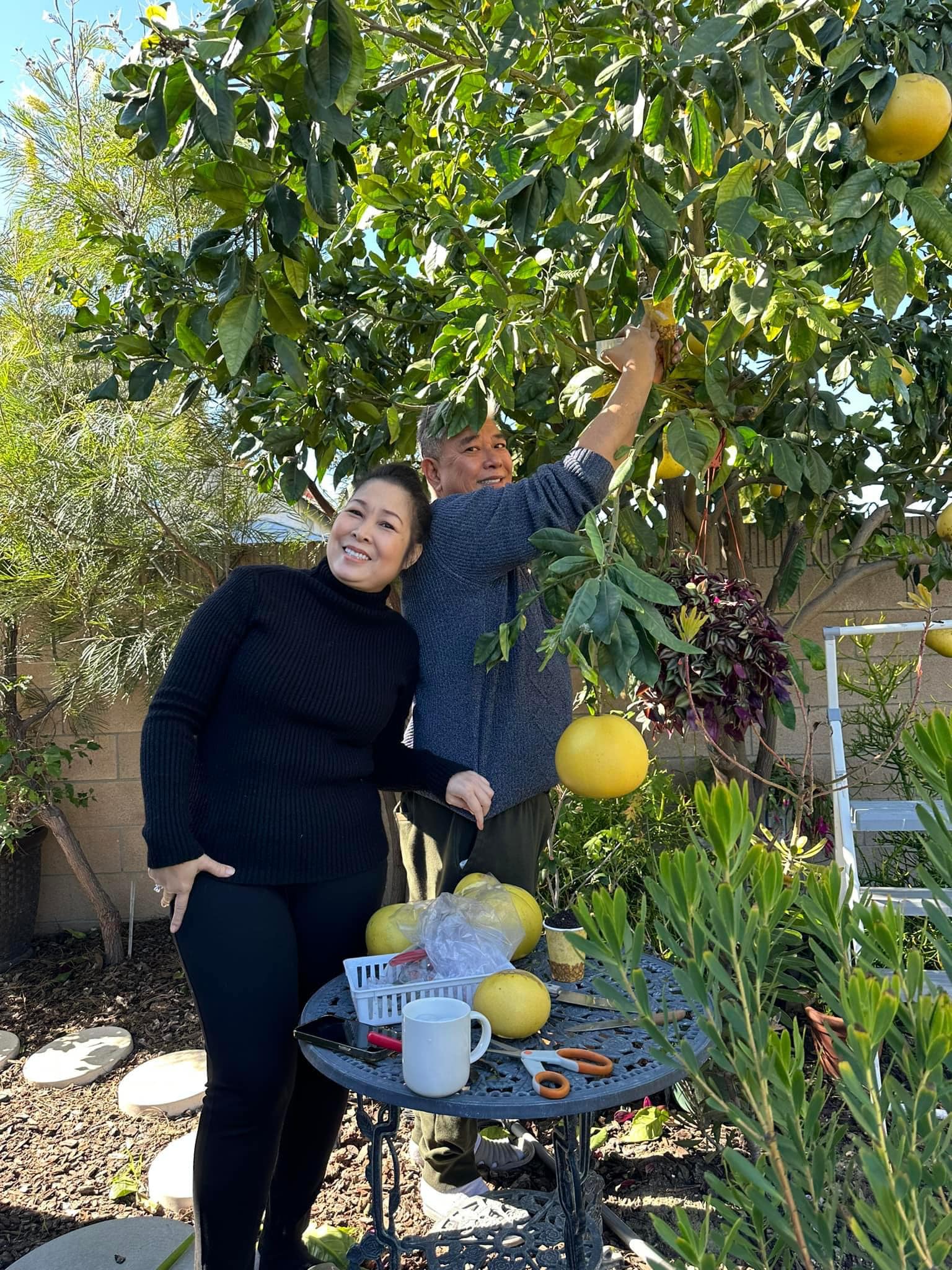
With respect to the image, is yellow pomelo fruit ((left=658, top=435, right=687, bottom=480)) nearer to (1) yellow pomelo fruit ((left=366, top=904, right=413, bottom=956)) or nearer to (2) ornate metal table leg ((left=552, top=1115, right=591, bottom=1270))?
(1) yellow pomelo fruit ((left=366, top=904, right=413, bottom=956))

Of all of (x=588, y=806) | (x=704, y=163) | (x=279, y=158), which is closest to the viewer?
(x=704, y=163)

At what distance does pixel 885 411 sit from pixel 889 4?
1.77 m

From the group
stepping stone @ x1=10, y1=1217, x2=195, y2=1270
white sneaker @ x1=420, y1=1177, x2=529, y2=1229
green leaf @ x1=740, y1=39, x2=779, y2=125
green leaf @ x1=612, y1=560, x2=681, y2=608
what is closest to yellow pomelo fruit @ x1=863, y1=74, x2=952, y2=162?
green leaf @ x1=740, y1=39, x2=779, y2=125

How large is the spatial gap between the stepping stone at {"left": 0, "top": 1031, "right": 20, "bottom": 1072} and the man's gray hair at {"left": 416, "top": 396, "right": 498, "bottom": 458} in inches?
96.7

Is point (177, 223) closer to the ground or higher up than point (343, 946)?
higher up

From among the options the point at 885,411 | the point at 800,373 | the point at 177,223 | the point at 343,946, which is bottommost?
the point at 343,946

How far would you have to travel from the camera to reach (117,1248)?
196cm

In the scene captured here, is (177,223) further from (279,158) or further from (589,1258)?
(589,1258)

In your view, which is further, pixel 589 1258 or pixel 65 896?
pixel 65 896

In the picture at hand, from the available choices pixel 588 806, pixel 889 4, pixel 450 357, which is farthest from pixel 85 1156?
pixel 889 4

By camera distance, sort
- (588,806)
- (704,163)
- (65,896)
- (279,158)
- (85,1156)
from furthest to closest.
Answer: (65,896) < (588,806) < (85,1156) < (279,158) < (704,163)

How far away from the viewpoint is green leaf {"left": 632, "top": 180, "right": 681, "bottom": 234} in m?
1.23

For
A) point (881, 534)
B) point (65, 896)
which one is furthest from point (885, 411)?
point (65, 896)

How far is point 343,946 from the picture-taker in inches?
64.3
